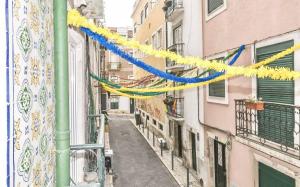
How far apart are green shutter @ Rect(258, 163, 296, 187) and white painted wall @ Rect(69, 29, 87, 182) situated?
5.91 m

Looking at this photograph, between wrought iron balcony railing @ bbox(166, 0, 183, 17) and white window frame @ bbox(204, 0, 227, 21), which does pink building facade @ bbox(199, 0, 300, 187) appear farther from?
wrought iron balcony railing @ bbox(166, 0, 183, 17)

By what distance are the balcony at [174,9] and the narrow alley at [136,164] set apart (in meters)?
10.1

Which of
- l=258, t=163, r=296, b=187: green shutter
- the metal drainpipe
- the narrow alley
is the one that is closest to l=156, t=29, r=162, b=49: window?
the narrow alley

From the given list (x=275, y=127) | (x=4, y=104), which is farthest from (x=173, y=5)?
(x=4, y=104)

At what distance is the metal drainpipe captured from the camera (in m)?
2.76

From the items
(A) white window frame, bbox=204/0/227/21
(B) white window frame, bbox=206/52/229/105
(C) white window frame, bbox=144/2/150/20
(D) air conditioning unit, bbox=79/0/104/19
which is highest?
(C) white window frame, bbox=144/2/150/20

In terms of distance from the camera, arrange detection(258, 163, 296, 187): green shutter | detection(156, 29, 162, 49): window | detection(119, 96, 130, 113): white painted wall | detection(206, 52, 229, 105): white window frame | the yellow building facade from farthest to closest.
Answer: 1. detection(119, 96, 130, 113): white painted wall
2. detection(156, 29, 162, 49): window
3. the yellow building facade
4. detection(206, 52, 229, 105): white window frame
5. detection(258, 163, 296, 187): green shutter

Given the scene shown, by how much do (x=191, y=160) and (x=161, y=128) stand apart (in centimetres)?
915

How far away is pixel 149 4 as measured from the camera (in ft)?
103

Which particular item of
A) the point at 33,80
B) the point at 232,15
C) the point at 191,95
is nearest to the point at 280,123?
the point at 232,15

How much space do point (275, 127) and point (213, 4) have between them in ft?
22.8

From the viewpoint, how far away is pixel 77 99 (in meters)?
6.25

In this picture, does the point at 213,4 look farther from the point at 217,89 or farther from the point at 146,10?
the point at 146,10

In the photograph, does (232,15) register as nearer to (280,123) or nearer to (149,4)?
(280,123)
